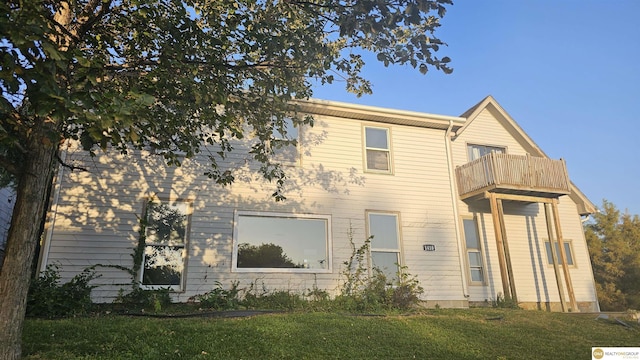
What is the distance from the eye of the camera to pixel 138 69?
5875 millimetres

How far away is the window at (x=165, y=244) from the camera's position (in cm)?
942

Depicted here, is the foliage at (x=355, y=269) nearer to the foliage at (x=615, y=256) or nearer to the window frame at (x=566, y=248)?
the window frame at (x=566, y=248)

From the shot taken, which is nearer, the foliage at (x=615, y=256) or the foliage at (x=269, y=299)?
the foliage at (x=269, y=299)

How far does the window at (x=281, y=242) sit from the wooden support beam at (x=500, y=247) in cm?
547

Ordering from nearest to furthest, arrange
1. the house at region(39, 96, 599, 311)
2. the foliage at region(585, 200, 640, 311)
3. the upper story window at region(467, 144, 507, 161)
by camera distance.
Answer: the house at region(39, 96, 599, 311) < the upper story window at region(467, 144, 507, 161) < the foliage at region(585, 200, 640, 311)

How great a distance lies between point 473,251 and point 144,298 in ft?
33.3

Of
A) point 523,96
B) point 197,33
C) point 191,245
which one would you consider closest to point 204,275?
point 191,245

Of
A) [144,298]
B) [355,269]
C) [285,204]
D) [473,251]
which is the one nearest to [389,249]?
A: [355,269]

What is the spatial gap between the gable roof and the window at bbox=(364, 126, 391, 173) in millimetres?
3683

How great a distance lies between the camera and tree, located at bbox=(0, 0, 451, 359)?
3.29m

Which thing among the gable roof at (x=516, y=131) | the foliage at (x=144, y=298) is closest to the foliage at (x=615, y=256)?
the gable roof at (x=516, y=131)

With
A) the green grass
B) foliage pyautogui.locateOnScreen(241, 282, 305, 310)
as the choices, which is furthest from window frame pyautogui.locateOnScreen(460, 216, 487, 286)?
foliage pyautogui.locateOnScreen(241, 282, 305, 310)

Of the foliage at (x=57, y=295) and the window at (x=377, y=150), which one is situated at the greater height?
the window at (x=377, y=150)

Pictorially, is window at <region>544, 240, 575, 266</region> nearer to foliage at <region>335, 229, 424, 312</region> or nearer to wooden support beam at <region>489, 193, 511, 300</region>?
wooden support beam at <region>489, 193, 511, 300</region>
